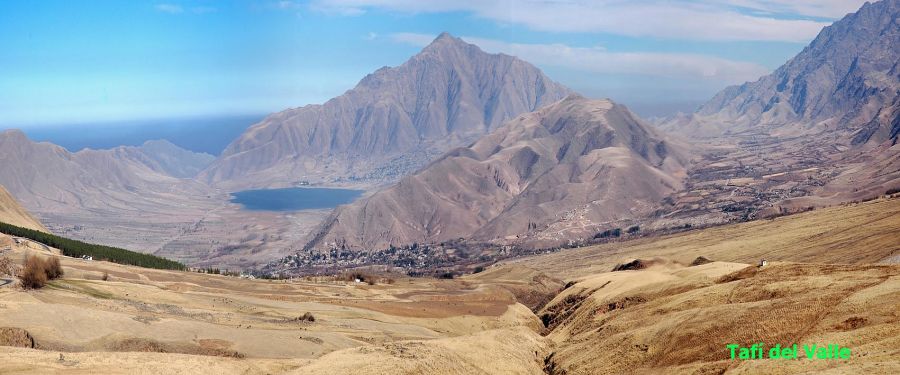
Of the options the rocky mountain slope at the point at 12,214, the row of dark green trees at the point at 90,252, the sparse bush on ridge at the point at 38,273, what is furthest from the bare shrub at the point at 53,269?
the rocky mountain slope at the point at 12,214

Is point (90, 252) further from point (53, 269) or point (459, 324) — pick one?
point (459, 324)

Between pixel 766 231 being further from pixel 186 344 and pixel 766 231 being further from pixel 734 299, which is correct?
pixel 186 344

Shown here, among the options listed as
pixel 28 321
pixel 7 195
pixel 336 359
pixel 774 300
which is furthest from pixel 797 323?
pixel 7 195

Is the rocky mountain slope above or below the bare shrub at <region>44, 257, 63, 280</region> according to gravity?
below

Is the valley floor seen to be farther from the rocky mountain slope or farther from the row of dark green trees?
the rocky mountain slope

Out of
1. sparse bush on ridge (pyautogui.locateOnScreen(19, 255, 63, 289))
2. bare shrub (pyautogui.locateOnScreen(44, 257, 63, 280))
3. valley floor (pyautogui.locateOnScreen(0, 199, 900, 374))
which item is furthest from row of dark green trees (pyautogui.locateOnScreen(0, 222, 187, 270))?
sparse bush on ridge (pyautogui.locateOnScreen(19, 255, 63, 289))

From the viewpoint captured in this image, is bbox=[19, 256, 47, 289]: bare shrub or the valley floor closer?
the valley floor

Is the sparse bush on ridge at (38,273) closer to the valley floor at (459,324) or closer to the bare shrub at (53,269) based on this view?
the bare shrub at (53,269)

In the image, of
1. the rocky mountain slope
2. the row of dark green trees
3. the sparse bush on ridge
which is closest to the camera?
the sparse bush on ridge
